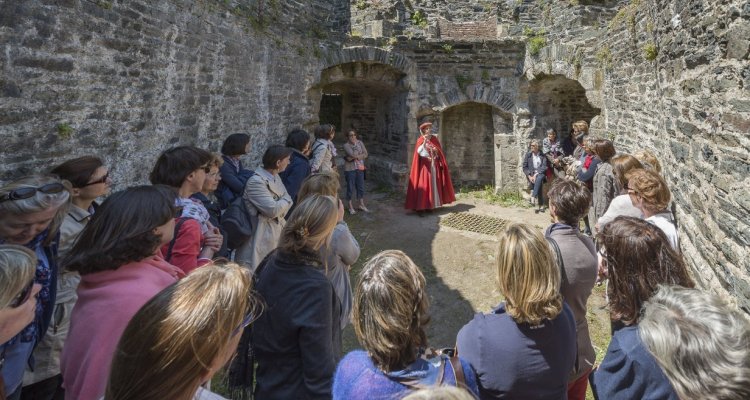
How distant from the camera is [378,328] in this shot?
1.47 m

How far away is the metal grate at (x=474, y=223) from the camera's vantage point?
7250mm

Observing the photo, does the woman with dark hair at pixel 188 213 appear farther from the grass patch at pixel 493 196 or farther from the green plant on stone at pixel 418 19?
the green plant on stone at pixel 418 19

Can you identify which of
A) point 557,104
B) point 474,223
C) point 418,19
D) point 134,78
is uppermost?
point 418,19

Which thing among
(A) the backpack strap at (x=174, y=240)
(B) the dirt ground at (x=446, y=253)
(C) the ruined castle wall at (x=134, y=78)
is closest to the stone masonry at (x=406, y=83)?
(C) the ruined castle wall at (x=134, y=78)

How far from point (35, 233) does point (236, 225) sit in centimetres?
142

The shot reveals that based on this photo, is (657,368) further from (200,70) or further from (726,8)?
(200,70)

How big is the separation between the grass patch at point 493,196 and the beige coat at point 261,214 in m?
6.45

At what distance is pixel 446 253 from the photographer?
6172 millimetres

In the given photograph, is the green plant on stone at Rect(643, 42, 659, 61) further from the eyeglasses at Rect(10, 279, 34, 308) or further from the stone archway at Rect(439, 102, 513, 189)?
the eyeglasses at Rect(10, 279, 34, 308)

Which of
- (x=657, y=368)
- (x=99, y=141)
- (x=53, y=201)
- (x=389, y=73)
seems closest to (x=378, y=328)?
(x=657, y=368)

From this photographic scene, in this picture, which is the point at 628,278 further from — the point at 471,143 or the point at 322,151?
the point at 471,143

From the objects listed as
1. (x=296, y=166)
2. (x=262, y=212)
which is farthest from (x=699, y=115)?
(x=296, y=166)

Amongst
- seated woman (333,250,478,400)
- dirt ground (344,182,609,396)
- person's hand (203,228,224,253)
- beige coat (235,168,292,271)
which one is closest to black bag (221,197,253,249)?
beige coat (235,168,292,271)

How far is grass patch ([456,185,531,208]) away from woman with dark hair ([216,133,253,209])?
6333mm
